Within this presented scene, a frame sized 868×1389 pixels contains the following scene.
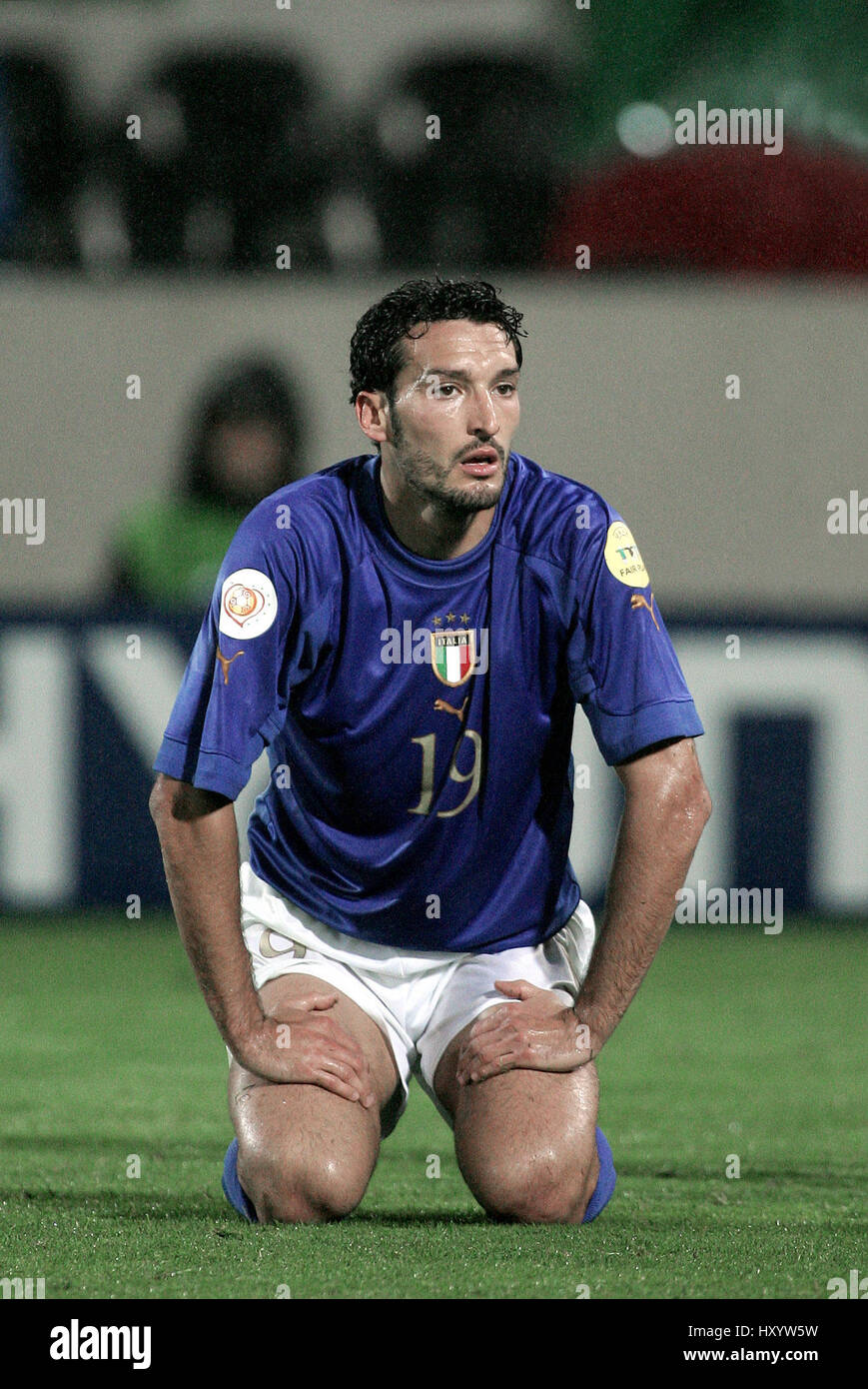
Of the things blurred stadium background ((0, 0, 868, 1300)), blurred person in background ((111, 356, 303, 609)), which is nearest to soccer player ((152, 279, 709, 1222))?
blurred person in background ((111, 356, 303, 609))

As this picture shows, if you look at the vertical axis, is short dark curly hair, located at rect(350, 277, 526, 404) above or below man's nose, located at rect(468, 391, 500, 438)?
above

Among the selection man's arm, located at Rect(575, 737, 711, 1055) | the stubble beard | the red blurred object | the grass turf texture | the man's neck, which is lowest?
the grass turf texture

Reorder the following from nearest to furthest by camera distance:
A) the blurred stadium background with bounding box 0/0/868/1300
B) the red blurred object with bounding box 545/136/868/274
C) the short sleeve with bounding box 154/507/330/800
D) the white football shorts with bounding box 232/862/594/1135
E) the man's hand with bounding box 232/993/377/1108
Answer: the short sleeve with bounding box 154/507/330/800 < the man's hand with bounding box 232/993/377/1108 < the white football shorts with bounding box 232/862/594/1135 < the blurred stadium background with bounding box 0/0/868/1300 < the red blurred object with bounding box 545/136/868/274

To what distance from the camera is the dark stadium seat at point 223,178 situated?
870 cm

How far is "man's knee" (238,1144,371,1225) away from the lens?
3164mm

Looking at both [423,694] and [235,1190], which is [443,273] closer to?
[423,694]

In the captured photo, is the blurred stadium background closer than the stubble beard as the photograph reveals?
No

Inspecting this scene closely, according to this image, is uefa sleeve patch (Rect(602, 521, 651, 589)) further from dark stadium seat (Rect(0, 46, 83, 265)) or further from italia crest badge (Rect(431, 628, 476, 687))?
dark stadium seat (Rect(0, 46, 83, 265))

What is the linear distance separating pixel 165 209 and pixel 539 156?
5.55 feet

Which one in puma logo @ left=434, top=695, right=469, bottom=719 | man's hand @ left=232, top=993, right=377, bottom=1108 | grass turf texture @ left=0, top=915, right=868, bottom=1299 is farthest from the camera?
puma logo @ left=434, top=695, right=469, bottom=719

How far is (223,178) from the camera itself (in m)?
8.74

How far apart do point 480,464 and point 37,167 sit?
6.30m

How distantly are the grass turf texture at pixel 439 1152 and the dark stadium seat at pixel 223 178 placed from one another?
11.3ft

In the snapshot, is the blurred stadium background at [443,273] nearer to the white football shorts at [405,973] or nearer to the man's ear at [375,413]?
the white football shorts at [405,973]
